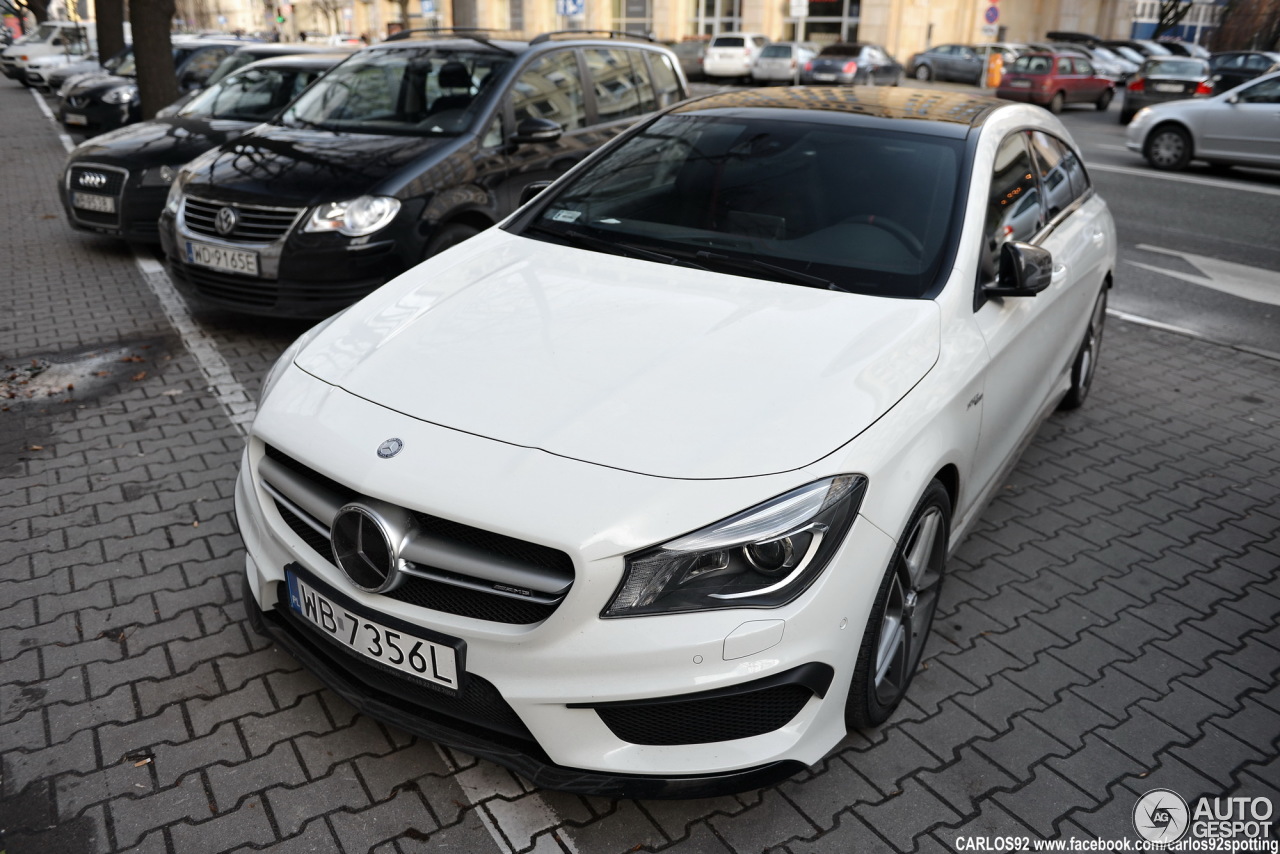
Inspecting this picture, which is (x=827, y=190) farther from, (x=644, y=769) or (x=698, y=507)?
(x=644, y=769)

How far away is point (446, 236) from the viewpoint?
602cm

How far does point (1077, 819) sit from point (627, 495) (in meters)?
1.54

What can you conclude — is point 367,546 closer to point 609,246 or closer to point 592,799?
point 592,799

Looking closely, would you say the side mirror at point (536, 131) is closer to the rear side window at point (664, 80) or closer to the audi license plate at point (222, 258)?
the audi license plate at point (222, 258)

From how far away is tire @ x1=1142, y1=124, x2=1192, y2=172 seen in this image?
14.7 m

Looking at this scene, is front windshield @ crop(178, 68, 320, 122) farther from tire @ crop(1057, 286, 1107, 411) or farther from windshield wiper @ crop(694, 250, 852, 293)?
tire @ crop(1057, 286, 1107, 411)

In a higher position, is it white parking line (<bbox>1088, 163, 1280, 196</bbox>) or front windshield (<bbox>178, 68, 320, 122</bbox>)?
front windshield (<bbox>178, 68, 320, 122</bbox>)

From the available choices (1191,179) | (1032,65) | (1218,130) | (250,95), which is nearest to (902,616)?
(250,95)

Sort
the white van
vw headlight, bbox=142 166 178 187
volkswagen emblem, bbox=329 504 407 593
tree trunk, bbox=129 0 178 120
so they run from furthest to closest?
the white van → tree trunk, bbox=129 0 178 120 → vw headlight, bbox=142 166 178 187 → volkswagen emblem, bbox=329 504 407 593

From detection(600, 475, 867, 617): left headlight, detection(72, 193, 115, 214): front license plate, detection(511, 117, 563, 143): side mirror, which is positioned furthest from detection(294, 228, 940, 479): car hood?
detection(72, 193, 115, 214): front license plate

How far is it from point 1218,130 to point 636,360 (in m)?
14.8

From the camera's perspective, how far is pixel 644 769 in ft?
7.54

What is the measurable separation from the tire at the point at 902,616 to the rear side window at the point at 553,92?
14.9ft

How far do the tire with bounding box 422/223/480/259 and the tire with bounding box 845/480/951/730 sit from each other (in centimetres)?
372
